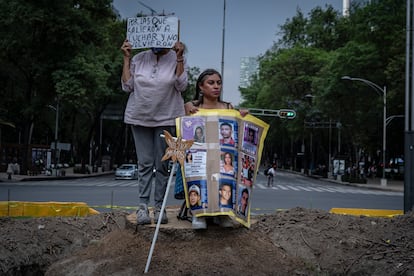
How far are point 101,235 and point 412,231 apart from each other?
3489 mm

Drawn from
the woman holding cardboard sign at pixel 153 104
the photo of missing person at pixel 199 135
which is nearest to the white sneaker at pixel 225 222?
the woman holding cardboard sign at pixel 153 104

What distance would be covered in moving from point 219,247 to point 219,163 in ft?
2.45

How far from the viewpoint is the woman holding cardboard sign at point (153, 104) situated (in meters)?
5.25

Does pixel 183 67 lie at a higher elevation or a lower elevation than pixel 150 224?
higher

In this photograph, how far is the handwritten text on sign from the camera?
527cm

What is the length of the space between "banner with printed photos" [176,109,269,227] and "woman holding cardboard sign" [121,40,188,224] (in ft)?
1.31

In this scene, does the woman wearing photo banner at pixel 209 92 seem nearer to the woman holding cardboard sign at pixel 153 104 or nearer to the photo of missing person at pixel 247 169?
the woman holding cardboard sign at pixel 153 104

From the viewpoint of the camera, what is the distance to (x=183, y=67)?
17.4ft

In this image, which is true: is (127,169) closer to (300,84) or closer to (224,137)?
(300,84)

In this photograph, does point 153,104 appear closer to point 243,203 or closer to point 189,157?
point 189,157

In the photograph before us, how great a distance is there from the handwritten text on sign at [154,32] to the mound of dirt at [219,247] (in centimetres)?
178

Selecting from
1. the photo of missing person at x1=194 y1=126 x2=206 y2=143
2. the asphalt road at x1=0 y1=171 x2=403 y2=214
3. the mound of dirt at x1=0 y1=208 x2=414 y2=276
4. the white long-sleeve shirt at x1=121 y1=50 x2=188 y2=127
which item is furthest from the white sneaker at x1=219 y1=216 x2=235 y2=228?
the asphalt road at x1=0 y1=171 x2=403 y2=214

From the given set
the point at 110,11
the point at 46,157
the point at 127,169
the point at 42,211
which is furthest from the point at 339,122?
the point at 42,211

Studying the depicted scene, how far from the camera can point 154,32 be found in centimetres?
532
